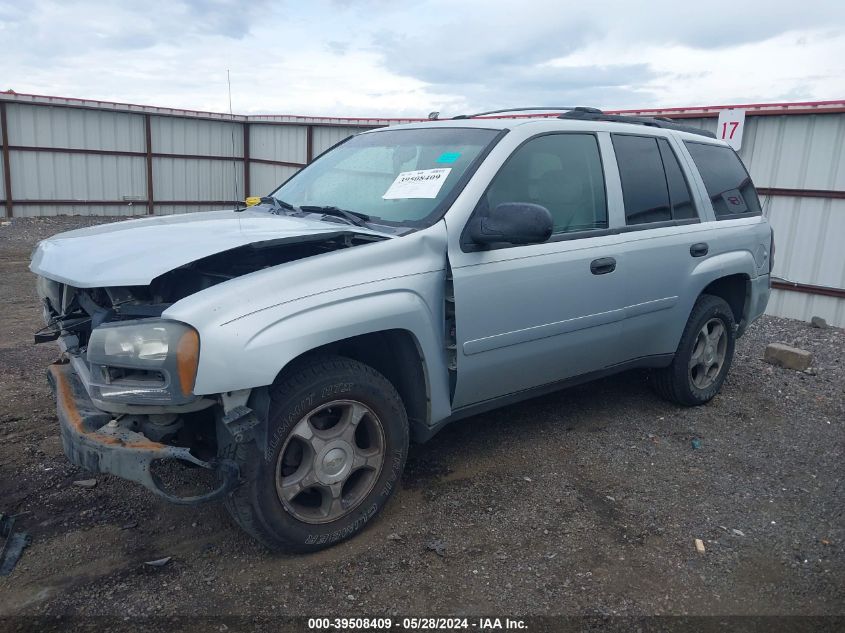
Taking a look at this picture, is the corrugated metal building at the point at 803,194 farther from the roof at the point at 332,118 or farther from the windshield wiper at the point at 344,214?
the windshield wiper at the point at 344,214

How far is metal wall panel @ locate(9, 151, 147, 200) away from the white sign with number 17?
51.8 feet

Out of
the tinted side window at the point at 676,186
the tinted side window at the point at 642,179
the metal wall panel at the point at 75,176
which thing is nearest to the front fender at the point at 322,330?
the tinted side window at the point at 642,179

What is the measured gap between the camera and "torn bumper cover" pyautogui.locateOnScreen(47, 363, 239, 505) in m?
2.59

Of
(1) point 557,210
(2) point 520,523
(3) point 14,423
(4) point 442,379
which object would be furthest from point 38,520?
(1) point 557,210

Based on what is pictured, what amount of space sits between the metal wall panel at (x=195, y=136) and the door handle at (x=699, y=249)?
727 inches

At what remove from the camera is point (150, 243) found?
3.14 meters

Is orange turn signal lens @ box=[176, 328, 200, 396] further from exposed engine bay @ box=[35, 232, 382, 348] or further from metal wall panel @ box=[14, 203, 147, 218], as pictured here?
metal wall panel @ box=[14, 203, 147, 218]

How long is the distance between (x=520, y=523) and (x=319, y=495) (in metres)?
0.99

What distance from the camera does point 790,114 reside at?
930cm

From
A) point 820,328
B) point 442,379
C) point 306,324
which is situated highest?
point 306,324

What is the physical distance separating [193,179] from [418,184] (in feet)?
62.0

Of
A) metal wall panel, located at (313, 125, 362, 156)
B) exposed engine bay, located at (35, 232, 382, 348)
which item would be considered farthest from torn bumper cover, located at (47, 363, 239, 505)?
metal wall panel, located at (313, 125, 362, 156)

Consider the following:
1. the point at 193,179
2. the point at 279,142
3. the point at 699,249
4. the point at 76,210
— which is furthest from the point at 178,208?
the point at 699,249

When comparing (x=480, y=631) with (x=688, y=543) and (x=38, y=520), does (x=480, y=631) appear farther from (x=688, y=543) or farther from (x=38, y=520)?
(x=38, y=520)
